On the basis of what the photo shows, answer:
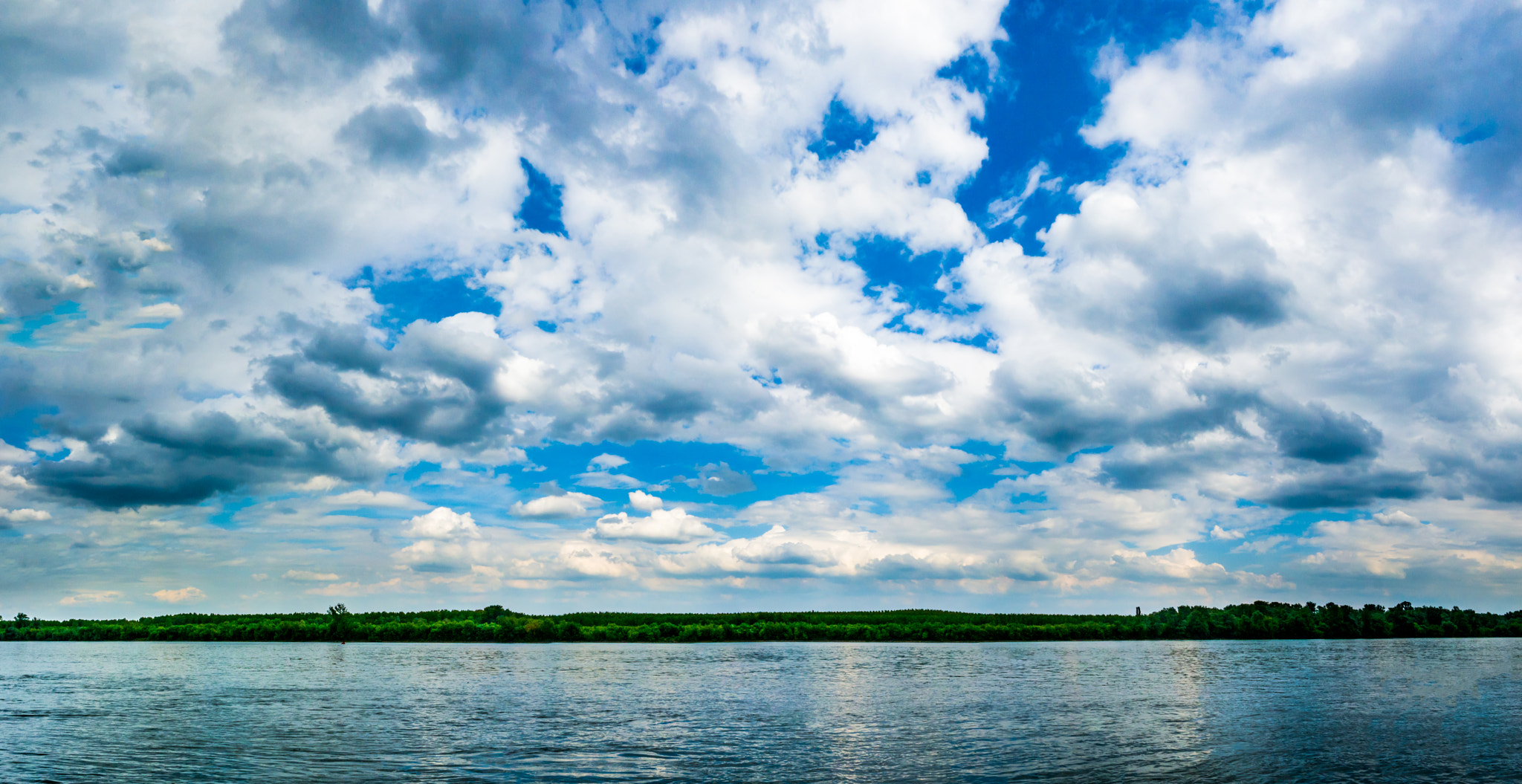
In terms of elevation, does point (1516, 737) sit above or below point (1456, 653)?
above

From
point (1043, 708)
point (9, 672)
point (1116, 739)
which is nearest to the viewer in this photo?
point (1116, 739)

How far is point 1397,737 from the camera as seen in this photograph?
41875 mm

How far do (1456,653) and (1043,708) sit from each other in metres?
121

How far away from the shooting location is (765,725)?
152 ft

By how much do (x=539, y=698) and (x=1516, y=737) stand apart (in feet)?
196

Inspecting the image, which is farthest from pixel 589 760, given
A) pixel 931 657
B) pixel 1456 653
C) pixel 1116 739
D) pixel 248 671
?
pixel 1456 653

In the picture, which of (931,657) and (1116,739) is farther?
(931,657)

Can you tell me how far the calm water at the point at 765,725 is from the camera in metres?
32.8

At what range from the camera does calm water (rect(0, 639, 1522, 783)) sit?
32750mm

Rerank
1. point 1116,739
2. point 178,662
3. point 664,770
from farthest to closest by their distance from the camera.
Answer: point 178,662, point 1116,739, point 664,770

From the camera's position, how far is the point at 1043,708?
54.1 metres

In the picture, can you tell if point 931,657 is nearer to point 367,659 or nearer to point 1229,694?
point 1229,694

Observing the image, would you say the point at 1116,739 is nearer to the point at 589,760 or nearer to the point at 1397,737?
the point at 1397,737

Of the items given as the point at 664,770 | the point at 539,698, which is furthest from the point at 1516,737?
the point at 539,698
